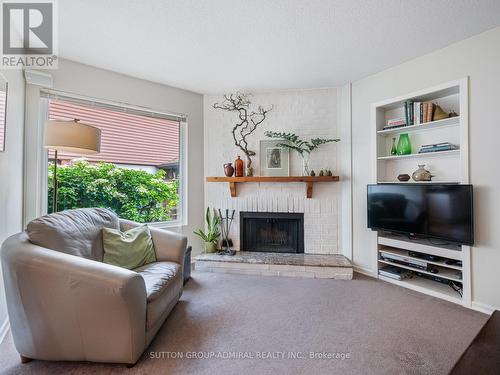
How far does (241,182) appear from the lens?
3.47 meters

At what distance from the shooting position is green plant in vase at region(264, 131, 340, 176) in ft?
10.4

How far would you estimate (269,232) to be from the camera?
11.5ft

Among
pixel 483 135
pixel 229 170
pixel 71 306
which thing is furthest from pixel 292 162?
pixel 71 306

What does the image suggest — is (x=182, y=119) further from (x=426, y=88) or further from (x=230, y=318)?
(x=426, y=88)

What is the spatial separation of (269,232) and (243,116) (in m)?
1.72

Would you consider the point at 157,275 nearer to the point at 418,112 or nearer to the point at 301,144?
the point at 301,144

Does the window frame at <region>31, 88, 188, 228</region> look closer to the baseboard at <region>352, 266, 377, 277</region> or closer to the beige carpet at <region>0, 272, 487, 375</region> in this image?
the beige carpet at <region>0, 272, 487, 375</region>

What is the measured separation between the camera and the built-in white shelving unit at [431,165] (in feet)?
7.19

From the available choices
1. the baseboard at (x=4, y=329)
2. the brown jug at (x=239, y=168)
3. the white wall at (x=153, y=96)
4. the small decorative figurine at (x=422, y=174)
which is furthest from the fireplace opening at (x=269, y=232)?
the baseboard at (x=4, y=329)

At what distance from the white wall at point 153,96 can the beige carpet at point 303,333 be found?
1359 millimetres

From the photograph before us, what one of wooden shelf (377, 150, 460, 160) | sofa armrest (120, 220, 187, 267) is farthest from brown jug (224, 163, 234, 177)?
wooden shelf (377, 150, 460, 160)

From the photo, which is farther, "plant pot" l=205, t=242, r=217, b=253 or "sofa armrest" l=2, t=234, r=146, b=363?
"plant pot" l=205, t=242, r=217, b=253

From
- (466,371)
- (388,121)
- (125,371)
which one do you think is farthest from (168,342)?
(388,121)

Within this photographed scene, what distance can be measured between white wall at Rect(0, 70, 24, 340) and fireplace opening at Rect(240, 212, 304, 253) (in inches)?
93.8
